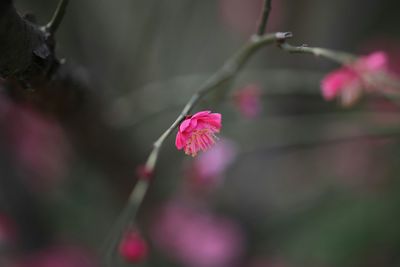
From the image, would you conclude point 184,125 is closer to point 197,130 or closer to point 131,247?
point 197,130

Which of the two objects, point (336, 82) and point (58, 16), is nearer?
point (58, 16)

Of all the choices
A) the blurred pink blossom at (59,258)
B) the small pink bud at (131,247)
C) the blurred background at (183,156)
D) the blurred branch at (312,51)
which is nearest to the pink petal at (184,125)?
the blurred branch at (312,51)

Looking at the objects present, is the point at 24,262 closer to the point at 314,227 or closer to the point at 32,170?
the point at 32,170

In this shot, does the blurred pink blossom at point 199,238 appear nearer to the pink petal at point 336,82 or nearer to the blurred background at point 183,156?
the blurred background at point 183,156

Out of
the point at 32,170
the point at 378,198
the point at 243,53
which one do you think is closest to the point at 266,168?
the point at 378,198

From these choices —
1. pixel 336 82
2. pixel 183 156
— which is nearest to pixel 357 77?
pixel 336 82

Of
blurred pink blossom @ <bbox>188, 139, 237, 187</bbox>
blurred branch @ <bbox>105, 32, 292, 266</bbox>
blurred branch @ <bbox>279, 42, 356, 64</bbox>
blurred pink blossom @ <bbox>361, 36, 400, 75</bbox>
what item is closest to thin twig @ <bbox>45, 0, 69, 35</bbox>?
blurred branch @ <bbox>105, 32, 292, 266</bbox>
